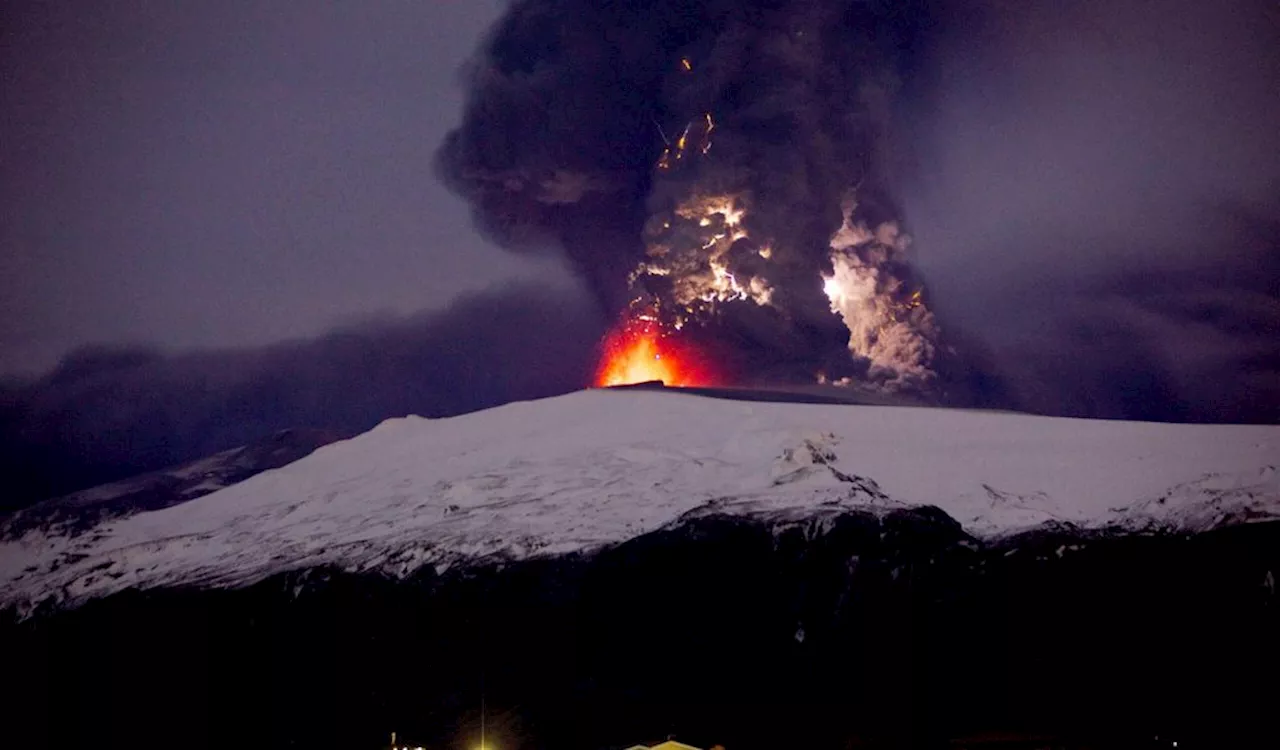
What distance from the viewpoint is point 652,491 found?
84.7ft

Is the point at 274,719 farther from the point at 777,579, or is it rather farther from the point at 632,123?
the point at 632,123

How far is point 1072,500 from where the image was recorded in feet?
79.1

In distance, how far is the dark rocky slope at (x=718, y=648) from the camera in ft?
73.5

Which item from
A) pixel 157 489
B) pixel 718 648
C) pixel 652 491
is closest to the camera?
pixel 718 648

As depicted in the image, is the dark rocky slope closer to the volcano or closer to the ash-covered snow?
the volcano

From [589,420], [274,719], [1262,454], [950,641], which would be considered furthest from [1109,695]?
[274,719]

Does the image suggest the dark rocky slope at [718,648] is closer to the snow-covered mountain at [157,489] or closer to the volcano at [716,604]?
the volcano at [716,604]

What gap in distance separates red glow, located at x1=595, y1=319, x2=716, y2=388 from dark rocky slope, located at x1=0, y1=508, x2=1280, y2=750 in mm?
11395

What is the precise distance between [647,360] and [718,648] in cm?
1467

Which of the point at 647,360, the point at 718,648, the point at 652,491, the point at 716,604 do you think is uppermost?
the point at 647,360

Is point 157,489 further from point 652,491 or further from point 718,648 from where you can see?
point 718,648

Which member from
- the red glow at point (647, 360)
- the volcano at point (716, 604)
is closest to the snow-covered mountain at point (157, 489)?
the volcano at point (716, 604)

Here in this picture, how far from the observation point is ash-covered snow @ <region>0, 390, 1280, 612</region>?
79.0ft

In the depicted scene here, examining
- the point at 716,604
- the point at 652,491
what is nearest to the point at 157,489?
the point at 652,491
